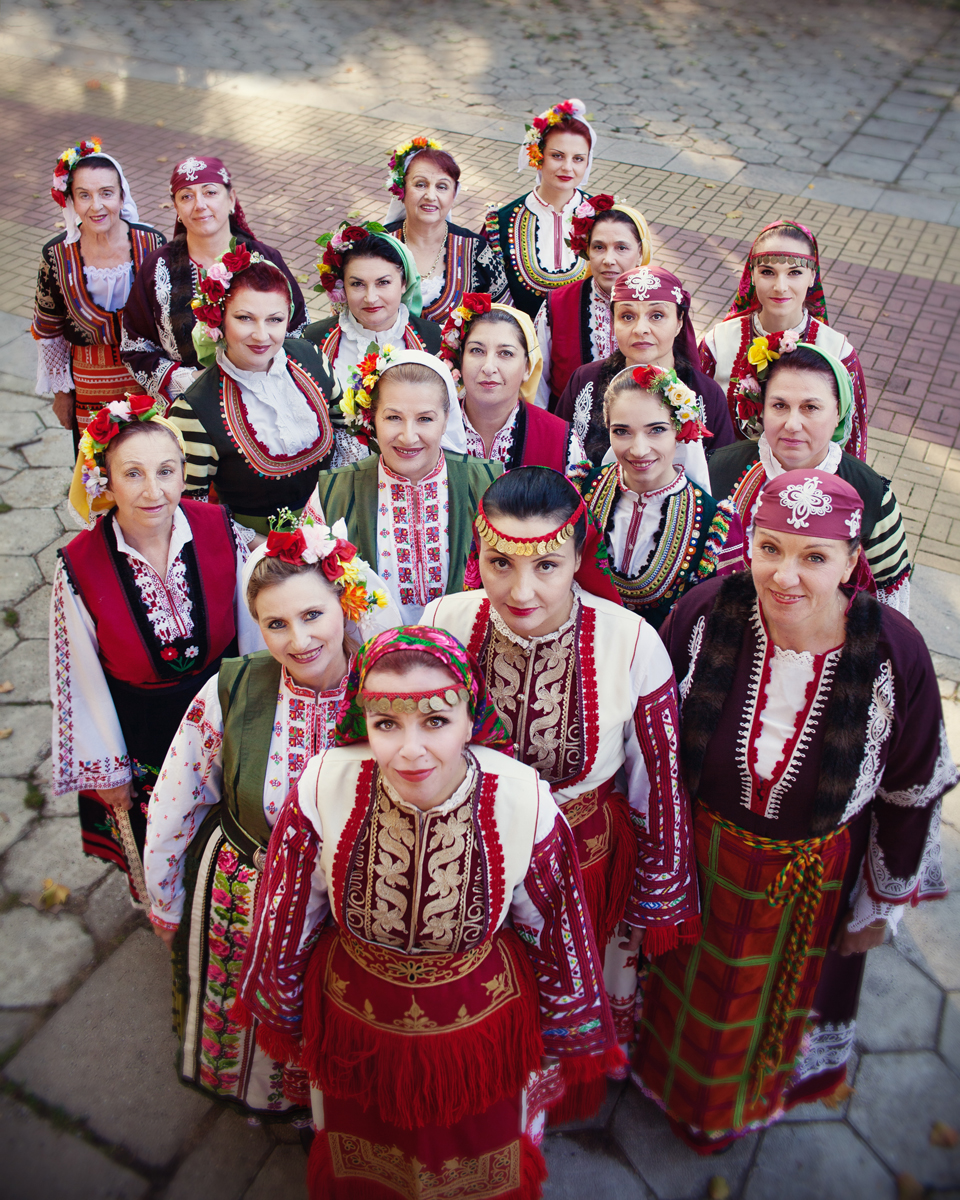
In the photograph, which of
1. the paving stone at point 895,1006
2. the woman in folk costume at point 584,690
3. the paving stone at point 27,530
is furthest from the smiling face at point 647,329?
the paving stone at point 27,530

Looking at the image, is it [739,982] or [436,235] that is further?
[436,235]

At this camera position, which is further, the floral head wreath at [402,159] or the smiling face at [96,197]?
the floral head wreath at [402,159]

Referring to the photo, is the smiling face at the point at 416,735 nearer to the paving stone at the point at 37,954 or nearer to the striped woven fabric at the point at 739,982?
the striped woven fabric at the point at 739,982

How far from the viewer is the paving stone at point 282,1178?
316 cm

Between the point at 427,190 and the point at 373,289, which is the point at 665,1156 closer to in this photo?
the point at 373,289

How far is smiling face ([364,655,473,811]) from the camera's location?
2.14 m

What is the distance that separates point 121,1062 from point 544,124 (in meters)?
5.24

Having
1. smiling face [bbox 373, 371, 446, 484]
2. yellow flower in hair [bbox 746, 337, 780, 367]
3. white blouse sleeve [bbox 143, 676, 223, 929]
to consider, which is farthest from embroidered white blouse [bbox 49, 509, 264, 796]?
yellow flower in hair [bbox 746, 337, 780, 367]

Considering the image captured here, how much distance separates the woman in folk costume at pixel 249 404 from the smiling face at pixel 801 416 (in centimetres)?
196

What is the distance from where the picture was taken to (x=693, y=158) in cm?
1084

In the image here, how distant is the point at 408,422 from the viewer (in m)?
3.46

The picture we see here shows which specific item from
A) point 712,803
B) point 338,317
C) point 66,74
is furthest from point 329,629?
point 66,74

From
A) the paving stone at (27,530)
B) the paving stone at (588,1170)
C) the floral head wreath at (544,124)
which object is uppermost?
the floral head wreath at (544,124)

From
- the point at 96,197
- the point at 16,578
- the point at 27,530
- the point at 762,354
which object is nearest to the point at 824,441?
the point at 762,354
